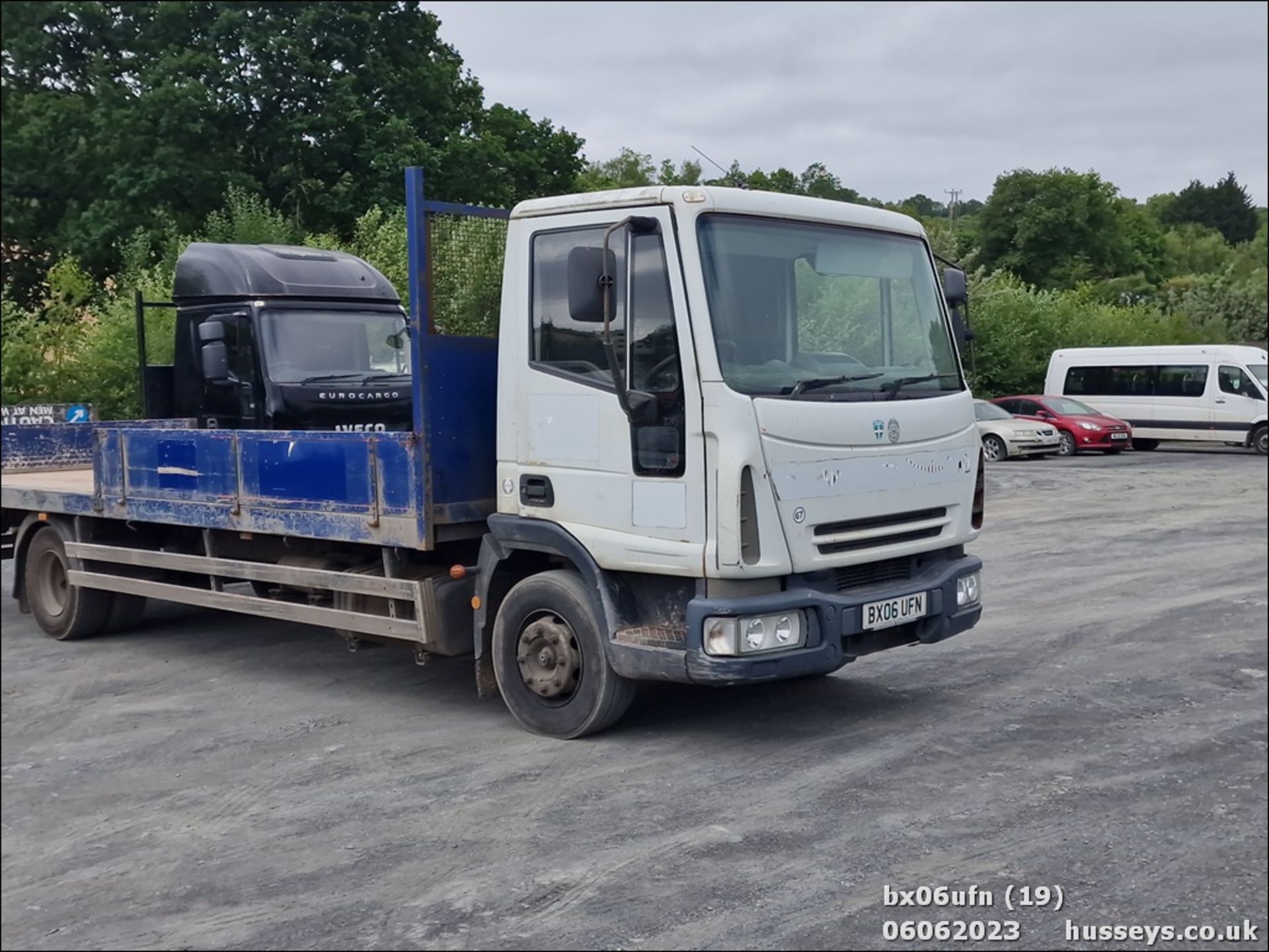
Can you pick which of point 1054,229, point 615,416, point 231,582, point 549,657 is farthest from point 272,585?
point 1054,229

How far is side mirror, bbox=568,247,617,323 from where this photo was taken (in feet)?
19.6

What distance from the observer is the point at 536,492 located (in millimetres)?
6523

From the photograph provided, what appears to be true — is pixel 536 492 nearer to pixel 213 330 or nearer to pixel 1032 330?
pixel 213 330

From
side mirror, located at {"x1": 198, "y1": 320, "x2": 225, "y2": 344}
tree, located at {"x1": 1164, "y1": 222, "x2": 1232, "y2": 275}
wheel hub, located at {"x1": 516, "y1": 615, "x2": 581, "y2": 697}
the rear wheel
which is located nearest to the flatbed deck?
wheel hub, located at {"x1": 516, "y1": 615, "x2": 581, "y2": 697}

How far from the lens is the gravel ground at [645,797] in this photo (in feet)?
13.8

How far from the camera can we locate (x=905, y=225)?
23.0ft

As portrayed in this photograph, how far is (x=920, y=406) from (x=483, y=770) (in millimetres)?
2851

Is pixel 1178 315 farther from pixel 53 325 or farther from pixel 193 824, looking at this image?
pixel 193 824

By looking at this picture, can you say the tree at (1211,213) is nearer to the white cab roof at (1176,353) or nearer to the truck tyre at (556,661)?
the white cab roof at (1176,353)

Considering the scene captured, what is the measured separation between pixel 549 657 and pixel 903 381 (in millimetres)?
2321

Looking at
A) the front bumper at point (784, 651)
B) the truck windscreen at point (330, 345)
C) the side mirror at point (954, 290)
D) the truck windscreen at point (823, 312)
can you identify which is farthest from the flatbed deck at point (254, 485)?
the side mirror at point (954, 290)

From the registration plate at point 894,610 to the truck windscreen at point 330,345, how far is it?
4.66m

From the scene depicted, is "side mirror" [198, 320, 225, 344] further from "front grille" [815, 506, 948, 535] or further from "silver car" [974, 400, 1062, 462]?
"silver car" [974, 400, 1062, 462]

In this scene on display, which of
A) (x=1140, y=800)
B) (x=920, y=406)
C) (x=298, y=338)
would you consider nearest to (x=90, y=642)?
(x=298, y=338)
